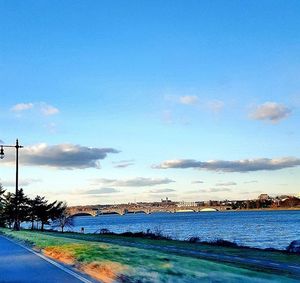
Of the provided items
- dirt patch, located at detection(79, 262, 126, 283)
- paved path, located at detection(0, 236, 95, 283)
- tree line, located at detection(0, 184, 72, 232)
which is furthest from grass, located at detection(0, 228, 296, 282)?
tree line, located at detection(0, 184, 72, 232)

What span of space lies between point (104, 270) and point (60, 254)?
5801 millimetres

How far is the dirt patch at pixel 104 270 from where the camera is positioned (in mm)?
13008

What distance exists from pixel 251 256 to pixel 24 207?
72.6 metres

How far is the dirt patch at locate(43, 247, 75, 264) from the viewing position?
17.5m

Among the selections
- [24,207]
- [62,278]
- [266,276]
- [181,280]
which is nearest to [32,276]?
[62,278]

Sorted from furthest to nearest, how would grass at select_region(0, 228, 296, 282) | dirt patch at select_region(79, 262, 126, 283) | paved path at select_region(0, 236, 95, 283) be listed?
dirt patch at select_region(79, 262, 126, 283) → paved path at select_region(0, 236, 95, 283) → grass at select_region(0, 228, 296, 282)

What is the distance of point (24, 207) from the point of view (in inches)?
3430

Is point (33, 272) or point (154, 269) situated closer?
point (154, 269)

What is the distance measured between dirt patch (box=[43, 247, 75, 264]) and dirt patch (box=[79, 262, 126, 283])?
188cm

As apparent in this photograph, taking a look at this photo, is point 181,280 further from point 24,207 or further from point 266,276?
point 24,207

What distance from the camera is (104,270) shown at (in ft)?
46.0

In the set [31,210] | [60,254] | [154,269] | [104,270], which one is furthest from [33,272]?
[31,210]

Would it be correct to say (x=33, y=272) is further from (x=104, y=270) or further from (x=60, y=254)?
(x=60, y=254)

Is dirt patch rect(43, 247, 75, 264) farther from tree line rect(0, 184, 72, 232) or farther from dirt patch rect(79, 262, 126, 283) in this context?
tree line rect(0, 184, 72, 232)
